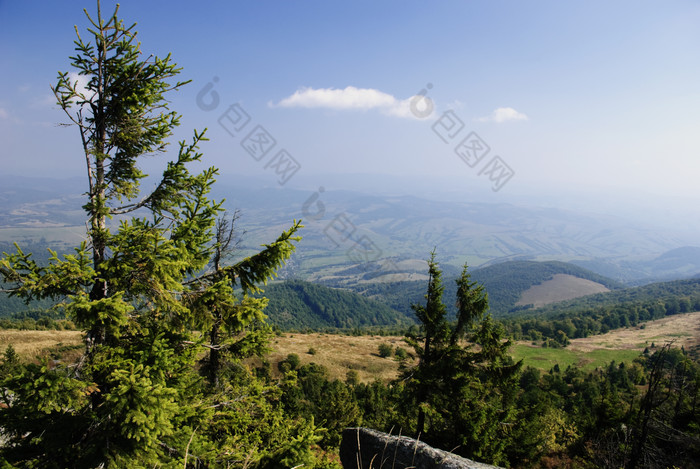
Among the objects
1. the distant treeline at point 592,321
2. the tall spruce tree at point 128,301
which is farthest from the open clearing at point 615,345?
the tall spruce tree at point 128,301

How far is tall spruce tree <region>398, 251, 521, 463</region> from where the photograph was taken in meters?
14.8

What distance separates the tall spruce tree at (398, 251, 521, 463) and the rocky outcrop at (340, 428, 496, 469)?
633cm

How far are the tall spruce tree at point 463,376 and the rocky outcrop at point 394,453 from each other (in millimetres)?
6333

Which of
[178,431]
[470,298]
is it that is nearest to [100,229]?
[178,431]

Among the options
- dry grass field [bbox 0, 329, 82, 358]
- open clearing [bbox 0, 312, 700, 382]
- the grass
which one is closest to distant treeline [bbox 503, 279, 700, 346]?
open clearing [bbox 0, 312, 700, 382]

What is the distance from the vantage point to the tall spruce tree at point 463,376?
48.5 feet

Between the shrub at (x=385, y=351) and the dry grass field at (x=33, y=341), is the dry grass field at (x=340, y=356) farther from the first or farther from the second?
the dry grass field at (x=33, y=341)

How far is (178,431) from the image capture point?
6.32m

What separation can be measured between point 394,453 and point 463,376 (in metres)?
10.3

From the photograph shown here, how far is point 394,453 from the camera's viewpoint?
5.88 meters

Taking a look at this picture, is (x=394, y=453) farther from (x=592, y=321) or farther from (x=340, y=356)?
(x=592, y=321)

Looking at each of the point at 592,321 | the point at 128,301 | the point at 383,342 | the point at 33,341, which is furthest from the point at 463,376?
the point at 592,321

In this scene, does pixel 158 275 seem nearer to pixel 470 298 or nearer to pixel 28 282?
pixel 28 282

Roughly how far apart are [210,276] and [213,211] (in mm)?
1450
